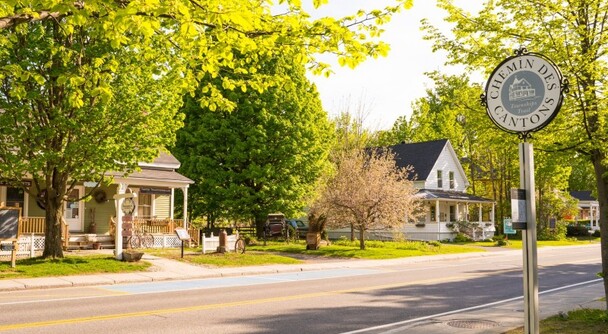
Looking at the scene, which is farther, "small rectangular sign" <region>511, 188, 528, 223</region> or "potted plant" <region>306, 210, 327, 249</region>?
"potted plant" <region>306, 210, 327, 249</region>

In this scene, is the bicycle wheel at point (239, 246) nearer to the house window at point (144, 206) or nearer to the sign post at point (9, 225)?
the house window at point (144, 206)

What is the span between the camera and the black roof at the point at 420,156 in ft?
172

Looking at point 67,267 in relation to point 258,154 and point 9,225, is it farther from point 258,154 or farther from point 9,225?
point 258,154

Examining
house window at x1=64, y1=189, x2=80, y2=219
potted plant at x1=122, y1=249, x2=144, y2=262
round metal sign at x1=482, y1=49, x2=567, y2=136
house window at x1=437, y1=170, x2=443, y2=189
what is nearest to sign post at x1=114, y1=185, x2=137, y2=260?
potted plant at x1=122, y1=249, x2=144, y2=262

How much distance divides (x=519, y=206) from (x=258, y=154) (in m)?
32.8

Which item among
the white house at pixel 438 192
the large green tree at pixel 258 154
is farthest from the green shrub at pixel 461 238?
the large green tree at pixel 258 154

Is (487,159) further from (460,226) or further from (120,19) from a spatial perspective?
(120,19)

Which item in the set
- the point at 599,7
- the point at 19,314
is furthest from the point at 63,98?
the point at 599,7

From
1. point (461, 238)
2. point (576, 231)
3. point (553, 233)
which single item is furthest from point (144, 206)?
point (576, 231)

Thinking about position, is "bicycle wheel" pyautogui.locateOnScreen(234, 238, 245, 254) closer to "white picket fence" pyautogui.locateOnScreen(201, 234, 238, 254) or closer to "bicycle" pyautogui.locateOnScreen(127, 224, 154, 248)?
"white picket fence" pyautogui.locateOnScreen(201, 234, 238, 254)

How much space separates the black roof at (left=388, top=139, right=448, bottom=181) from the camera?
172 feet

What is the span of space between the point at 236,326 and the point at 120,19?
6.44 meters

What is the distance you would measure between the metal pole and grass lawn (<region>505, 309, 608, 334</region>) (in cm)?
285

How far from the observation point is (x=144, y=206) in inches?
1324
